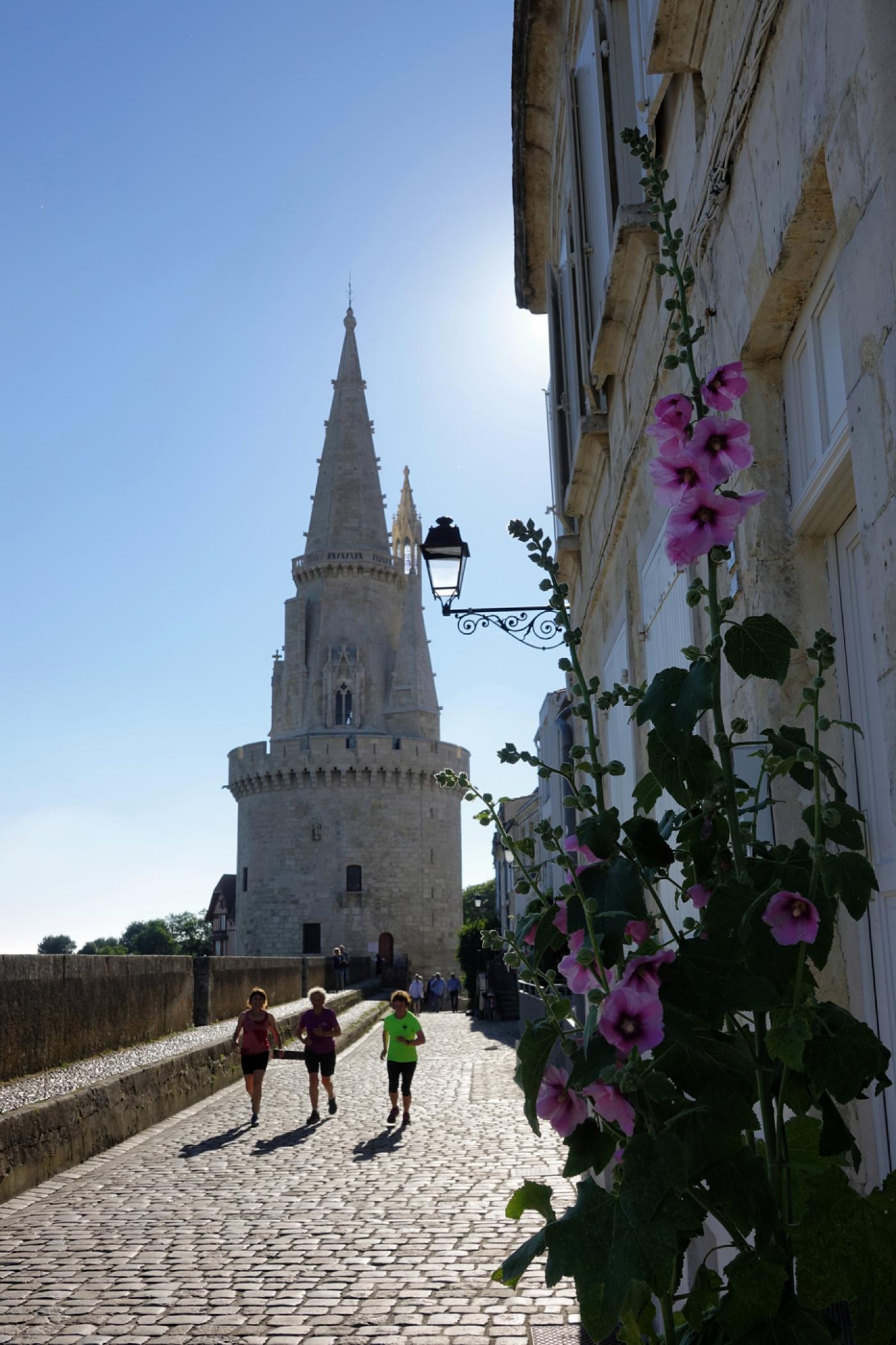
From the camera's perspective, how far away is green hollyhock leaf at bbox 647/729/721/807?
6.17 feet

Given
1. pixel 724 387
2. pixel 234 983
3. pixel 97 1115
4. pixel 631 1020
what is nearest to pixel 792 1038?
pixel 631 1020

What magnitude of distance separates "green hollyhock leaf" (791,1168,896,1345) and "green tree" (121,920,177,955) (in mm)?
106532

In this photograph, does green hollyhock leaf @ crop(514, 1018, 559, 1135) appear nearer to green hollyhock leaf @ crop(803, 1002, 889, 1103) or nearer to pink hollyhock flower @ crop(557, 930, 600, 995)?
pink hollyhock flower @ crop(557, 930, 600, 995)

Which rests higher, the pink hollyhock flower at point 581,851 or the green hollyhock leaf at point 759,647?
the green hollyhock leaf at point 759,647

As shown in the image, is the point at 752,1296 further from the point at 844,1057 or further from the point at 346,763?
the point at 346,763

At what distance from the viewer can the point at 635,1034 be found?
5.52 ft

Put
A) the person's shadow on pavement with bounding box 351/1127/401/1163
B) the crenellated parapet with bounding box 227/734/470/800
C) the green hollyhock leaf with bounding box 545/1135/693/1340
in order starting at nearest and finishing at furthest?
the green hollyhock leaf with bounding box 545/1135/693/1340 < the person's shadow on pavement with bounding box 351/1127/401/1163 < the crenellated parapet with bounding box 227/734/470/800

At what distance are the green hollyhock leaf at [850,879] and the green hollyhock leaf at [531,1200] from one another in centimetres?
75

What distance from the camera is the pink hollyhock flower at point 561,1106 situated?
200 centimetres

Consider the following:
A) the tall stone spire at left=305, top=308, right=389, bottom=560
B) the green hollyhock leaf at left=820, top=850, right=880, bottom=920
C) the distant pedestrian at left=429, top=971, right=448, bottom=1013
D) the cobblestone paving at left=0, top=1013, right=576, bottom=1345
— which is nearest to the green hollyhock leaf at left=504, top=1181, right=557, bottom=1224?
the green hollyhock leaf at left=820, top=850, right=880, bottom=920

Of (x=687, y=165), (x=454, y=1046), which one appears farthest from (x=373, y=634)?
(x=687, y=165)

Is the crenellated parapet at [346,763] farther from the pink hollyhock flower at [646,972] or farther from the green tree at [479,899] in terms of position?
the pink hollyhock flower at [646,972]

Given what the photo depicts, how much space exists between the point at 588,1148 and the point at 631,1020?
42cm

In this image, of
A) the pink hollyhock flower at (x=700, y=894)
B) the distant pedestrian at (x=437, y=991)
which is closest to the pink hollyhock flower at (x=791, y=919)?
the pink hollyhock flower at (x=700, y=894)
